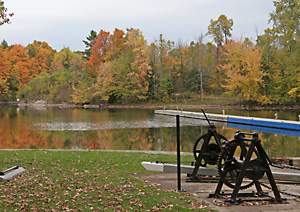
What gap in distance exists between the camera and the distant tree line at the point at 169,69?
53500 mm

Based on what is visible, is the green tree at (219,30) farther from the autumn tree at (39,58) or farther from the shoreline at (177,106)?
the autumn tree at (39,58)

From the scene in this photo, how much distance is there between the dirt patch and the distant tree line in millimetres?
38766

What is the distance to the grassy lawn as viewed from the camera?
21.8 feet

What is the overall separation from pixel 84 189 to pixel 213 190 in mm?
2210

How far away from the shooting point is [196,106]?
60344mm

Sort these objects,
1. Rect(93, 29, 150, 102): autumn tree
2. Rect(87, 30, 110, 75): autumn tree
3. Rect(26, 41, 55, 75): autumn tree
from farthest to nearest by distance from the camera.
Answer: Rect(26, 41, 55, 75): autumn tree
Rect(87, 30, 110, 75): autumn tree
Rect(93, 29, 150, 102): autumn tree

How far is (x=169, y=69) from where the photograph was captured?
69.8 m

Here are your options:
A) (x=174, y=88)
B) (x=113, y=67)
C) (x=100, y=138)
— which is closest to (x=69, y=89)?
(x=113, y=67)

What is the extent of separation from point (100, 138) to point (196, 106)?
36.5 m

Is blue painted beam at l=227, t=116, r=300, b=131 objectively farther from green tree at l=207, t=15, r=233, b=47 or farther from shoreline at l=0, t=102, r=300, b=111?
green tree at l=207, t=15, r=233, b=47

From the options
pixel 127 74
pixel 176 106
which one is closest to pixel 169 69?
pixel 127 74

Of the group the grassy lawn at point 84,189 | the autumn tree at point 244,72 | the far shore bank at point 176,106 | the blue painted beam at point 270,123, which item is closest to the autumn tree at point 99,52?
the far shore bank at point 176,106

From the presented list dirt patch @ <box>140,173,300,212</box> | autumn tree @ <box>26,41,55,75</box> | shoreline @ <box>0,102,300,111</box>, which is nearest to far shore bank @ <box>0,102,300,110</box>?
shoreline @ <box>0,102,300,111</box>

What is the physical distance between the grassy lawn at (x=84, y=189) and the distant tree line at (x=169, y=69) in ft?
119
